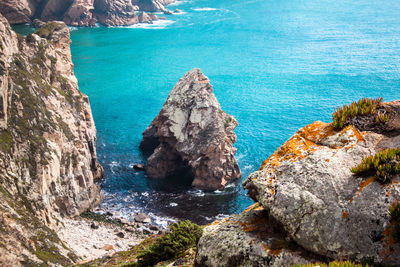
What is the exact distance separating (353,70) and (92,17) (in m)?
122

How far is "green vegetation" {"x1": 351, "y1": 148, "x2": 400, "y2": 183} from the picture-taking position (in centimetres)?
955

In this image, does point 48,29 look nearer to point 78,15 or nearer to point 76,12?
point 76,12

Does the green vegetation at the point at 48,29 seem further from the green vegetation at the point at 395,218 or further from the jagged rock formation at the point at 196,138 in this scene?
the green vegetation at the point at 395,218

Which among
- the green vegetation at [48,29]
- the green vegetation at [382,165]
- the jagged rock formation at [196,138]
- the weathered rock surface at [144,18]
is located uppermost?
the weathered rock surface at [144,18]

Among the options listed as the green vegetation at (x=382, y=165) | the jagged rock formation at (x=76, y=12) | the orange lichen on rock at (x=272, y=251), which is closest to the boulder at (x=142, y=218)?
the orange lichen on rock at (x=272, y=251)

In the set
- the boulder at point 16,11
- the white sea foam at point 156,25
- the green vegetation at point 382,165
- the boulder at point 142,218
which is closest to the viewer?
the green vegetation at point 382,165

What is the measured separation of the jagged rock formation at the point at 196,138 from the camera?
5309 centimetres

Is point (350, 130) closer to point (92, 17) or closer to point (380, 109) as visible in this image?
point (380, 109)

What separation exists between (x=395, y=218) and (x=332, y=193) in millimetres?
1834

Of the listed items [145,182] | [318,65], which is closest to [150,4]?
[318,65]

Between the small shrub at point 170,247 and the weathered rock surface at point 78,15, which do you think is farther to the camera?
the weathered rock surface at point 78,15

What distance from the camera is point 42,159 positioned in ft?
114

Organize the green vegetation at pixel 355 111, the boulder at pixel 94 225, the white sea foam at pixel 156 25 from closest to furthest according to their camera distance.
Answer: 1. the green vegetation at pixel 355 111
2. the boulder at pixel 94 225
3. the white sea foam at pixel 156 25

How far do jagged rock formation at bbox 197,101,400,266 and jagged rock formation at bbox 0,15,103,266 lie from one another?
19.7 meters
